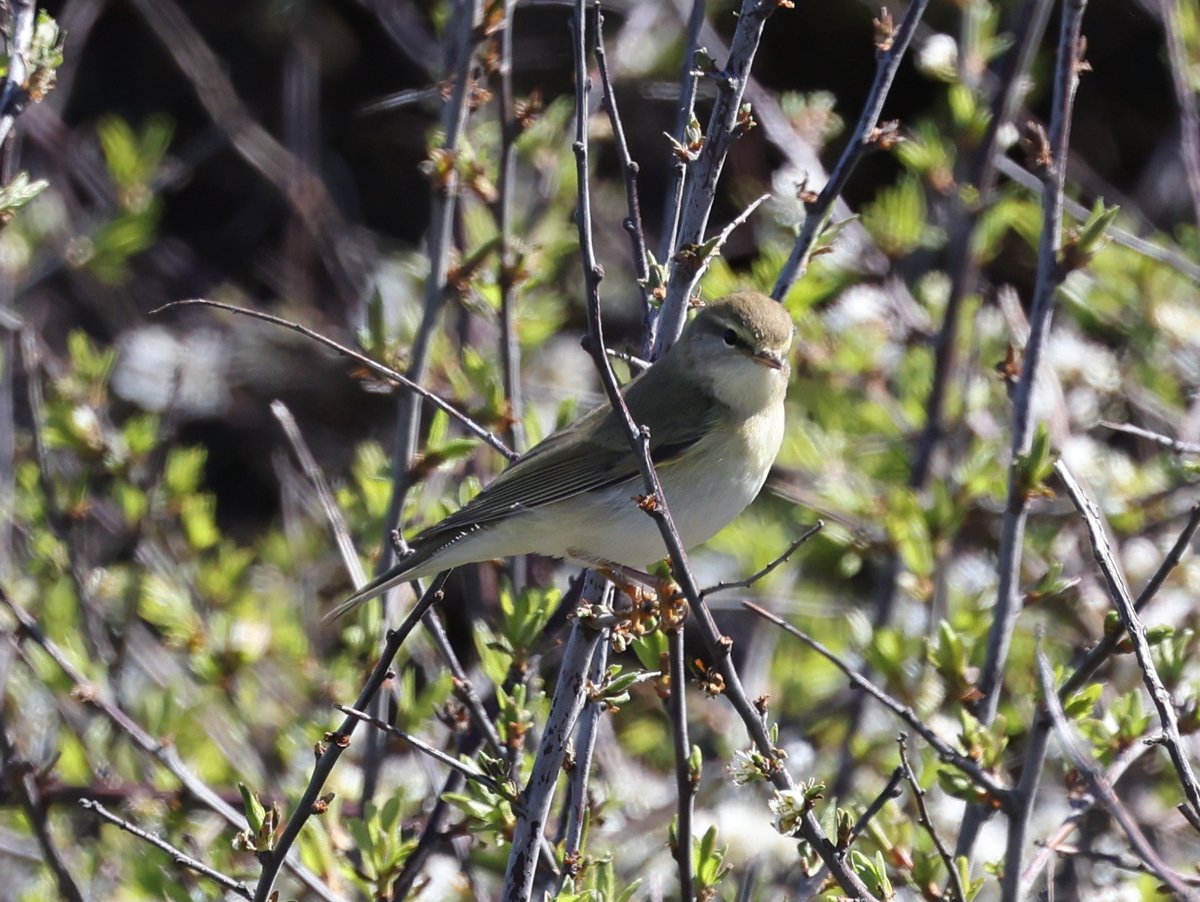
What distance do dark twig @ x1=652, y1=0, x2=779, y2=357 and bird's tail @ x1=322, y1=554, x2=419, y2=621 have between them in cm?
70

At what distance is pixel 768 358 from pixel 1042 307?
72cm

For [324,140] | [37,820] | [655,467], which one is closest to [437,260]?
[655,467]

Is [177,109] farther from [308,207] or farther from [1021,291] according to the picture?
[1021,291]

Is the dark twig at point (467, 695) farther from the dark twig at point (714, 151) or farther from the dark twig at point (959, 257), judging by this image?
the dark twig at point (959, 257)

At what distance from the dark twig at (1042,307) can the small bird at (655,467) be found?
0.61 metres

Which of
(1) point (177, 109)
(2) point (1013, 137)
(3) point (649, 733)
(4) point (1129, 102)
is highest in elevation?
(1) point (177, 109)

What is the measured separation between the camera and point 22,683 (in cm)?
445

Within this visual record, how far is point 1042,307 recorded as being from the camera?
102 inches

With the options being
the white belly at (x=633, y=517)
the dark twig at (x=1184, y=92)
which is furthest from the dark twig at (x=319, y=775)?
the dark twig at (x=1184, y=92)

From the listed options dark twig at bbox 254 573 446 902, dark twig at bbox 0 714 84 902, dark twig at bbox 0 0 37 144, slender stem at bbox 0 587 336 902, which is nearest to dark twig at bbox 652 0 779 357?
dark twig at bbox 254 573 446 902

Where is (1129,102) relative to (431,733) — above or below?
above

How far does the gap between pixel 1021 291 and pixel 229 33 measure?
402 centimetres

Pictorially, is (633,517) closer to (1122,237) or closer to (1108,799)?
(1108,799)

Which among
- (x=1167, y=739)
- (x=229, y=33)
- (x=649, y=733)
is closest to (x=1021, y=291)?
(x=649, y=733)
